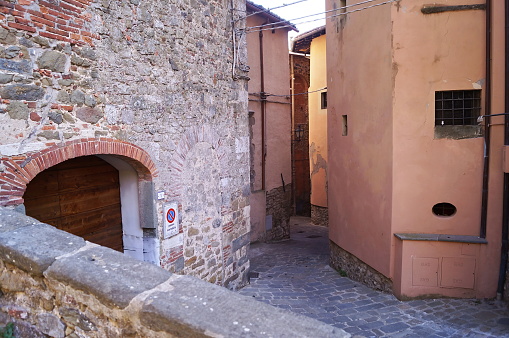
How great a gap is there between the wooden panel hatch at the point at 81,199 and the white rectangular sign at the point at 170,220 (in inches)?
24.7

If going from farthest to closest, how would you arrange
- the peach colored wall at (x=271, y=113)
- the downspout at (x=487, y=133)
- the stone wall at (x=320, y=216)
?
the stone wall at (x=320, y=216) < the peach colored wall at (x=271, y=113) < the downspout at (x=487, y=133)

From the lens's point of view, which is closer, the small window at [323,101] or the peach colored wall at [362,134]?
the peach colored wall at [362,134]

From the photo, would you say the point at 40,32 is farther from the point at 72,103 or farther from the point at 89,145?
the point at 89,145

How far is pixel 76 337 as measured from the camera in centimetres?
214

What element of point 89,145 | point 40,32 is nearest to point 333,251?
point 89,145

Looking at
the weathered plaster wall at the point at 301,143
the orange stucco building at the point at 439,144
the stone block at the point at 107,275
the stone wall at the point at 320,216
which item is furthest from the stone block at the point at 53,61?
the weathered plaster wall at the point at 301,143

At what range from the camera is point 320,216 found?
15711 mm

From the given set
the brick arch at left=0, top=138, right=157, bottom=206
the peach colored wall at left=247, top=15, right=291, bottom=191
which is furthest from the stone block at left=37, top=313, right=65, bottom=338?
the peach colored wall at left=247, top=15, right=291, bottom=191

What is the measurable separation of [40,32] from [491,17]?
6709mm

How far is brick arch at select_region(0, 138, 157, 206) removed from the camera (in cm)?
333

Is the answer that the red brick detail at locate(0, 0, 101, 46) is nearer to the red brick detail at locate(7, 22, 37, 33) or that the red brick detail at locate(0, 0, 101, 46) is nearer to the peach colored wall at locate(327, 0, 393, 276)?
the red brick detail at locate(7, 22, 37, 33)

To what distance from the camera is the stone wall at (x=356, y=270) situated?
7.51 metres

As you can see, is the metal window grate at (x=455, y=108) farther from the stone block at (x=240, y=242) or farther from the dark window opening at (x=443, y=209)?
the stone block at (x=240, y=242)

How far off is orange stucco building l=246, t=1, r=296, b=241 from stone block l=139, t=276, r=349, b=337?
9.38 metres
